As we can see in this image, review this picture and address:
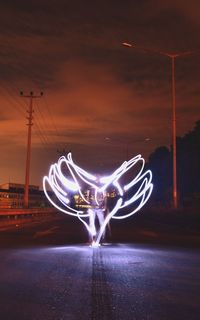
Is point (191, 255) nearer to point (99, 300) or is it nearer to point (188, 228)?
point (99, 300)

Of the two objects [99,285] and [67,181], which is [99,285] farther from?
[67,181]

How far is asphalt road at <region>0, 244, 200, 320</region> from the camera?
898 cm

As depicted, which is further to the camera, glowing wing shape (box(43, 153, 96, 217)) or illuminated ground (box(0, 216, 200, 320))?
glowing wing shape (box(43, 153, 96, 217))

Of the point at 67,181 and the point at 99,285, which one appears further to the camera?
the point at 67,181

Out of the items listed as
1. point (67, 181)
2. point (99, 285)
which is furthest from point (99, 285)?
point (67, 181)

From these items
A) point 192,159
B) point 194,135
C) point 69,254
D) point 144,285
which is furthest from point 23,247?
point 194,135

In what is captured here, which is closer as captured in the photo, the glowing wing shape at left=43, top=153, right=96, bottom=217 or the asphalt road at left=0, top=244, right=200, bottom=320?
the asphalt road at left=0, top=244, right=200, bottom=320

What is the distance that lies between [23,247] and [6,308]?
35.9ft

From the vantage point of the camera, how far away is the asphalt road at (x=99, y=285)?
8.98m

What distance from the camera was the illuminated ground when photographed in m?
8.98

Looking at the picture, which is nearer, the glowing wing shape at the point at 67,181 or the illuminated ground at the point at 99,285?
the illuminated ground at the point at 99,285

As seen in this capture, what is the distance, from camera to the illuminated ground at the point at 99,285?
8.98 metres

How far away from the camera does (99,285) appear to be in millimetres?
11383

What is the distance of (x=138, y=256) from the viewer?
17.2 m
